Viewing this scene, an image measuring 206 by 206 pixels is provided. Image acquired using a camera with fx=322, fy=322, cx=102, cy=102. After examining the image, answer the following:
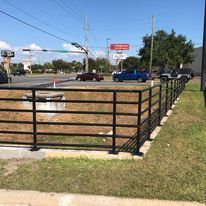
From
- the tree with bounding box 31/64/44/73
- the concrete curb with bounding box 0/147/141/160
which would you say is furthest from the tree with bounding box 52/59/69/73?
the concrete curb with bounding box 0/147/141/160

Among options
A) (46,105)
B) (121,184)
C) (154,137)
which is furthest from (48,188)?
(46,105)

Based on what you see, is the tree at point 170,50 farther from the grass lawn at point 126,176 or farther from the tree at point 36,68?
the tree at point 36,68

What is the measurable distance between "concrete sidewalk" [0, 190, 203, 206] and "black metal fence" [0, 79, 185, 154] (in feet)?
5.98

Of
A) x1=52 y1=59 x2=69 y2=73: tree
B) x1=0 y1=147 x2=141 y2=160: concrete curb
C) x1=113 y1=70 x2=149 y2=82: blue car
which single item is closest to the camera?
x1=0 y1=147 x2=141 y2=160: concrete curb

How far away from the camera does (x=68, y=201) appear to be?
434cm

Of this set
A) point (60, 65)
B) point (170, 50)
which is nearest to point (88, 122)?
point (170, 50)

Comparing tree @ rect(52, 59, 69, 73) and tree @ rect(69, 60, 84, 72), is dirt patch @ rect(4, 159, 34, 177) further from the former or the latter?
tree @ rect(69, 60, 84, 72)

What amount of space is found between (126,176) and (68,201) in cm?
112

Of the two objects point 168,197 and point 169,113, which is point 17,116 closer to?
point 169,113

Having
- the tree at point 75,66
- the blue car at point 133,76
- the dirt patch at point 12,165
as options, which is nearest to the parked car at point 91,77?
the blue car at point 133,76

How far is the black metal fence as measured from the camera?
626 centimetres

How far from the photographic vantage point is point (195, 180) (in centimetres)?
489

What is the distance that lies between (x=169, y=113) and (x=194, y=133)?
12.1ft

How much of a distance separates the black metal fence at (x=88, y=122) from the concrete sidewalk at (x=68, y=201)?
1824 millimetres
